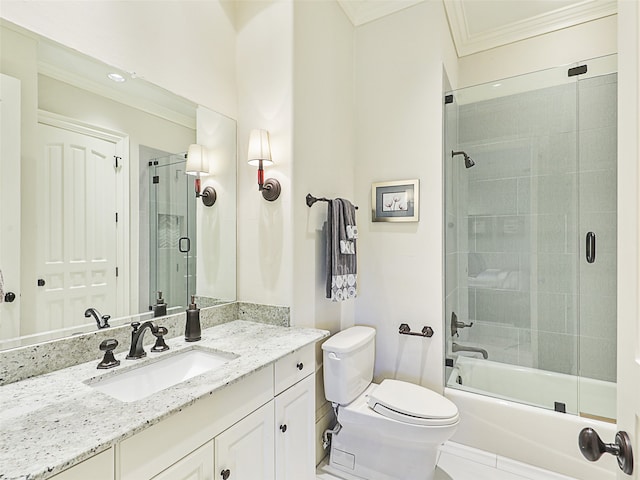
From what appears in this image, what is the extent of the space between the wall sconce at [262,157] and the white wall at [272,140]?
0.04 metres

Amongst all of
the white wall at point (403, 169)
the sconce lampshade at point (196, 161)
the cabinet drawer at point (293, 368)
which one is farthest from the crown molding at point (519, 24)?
the cabinet drawer at point (293, 368)

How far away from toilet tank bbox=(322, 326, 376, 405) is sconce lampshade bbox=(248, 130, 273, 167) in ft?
3.57

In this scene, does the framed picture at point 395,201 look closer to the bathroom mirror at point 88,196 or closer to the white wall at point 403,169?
the white wall at point 403,169

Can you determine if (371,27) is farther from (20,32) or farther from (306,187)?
(20,32)

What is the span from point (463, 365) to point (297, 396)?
146 cm

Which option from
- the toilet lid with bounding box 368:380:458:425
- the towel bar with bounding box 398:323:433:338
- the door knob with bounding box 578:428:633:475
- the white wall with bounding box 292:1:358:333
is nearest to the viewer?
the door knob with bounding box 578:428:633:475

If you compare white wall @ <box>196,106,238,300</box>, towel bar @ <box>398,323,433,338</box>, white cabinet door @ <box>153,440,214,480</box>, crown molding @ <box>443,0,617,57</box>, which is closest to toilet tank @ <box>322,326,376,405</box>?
towel bar @ <box>398,323,433,338</box>

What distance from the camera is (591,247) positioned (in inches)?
86.5

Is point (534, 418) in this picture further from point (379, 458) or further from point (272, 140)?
point (272, 140)

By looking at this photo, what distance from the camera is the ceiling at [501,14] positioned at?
7.50ft

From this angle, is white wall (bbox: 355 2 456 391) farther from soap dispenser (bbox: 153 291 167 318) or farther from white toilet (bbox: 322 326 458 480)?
soap dispenser (bbox: 153 291 167 318)

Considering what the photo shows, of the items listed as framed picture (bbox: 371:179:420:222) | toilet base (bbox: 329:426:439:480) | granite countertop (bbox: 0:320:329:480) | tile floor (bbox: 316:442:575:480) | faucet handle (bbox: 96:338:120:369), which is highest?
framed picture (bbox: 371:179:420:222)

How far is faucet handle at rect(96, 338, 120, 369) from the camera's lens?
3.74ft

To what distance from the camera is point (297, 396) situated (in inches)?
57.9
